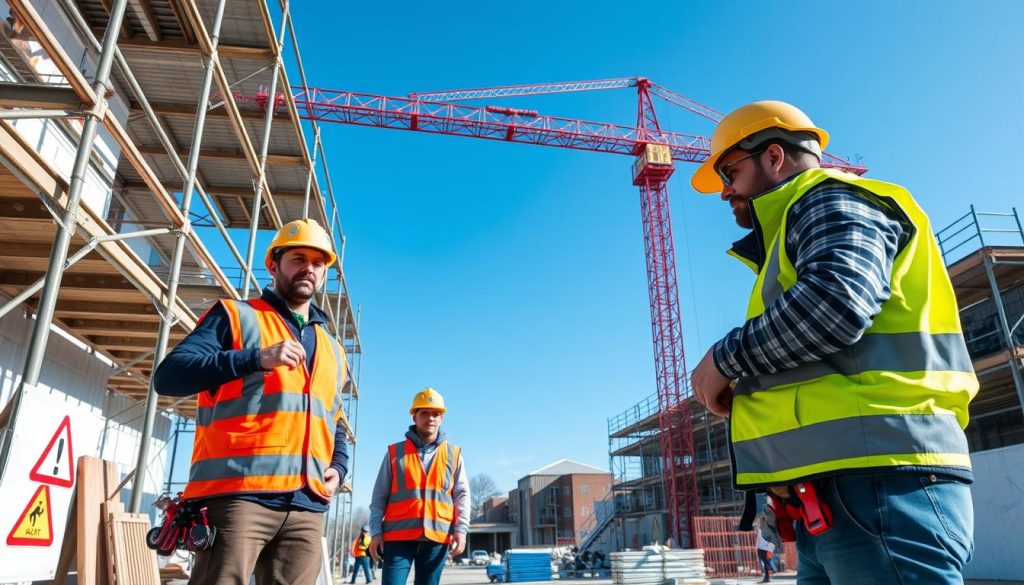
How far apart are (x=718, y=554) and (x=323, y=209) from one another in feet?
56.5

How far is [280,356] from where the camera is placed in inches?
84.9

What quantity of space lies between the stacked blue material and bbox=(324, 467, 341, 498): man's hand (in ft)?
64.4

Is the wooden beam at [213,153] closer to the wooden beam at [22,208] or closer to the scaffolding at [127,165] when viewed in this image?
the scaffolding at [127,165]

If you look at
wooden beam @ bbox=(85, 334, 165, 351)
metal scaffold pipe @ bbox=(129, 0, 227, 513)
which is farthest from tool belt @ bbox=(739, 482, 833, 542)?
wooden beam @ bbox=(85, 334, 165, 351)

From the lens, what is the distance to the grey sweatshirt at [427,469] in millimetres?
4492

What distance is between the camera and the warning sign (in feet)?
9.81

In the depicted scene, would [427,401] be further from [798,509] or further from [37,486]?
[798,509]

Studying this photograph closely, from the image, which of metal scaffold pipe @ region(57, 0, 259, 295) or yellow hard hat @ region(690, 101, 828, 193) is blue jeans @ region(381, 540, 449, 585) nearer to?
yellow hard hat @ region(690, 101, 828, 193)

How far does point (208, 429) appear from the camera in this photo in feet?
7.34

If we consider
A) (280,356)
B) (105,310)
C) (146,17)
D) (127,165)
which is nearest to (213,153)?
(127,165)

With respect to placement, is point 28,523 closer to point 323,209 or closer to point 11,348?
point 11,348

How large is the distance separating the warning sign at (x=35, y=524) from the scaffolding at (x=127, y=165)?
0.29 meters

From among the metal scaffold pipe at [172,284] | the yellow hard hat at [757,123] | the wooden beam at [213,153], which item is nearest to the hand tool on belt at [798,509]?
the yellow hard hat at [757,123]

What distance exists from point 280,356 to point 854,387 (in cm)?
172
